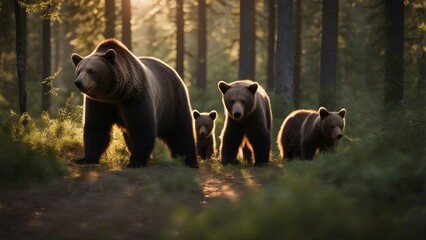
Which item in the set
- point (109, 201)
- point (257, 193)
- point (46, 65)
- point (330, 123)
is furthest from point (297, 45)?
point (257, 193)

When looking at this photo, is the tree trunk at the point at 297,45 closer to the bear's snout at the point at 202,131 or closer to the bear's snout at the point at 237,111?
the bear's snout at the point at 202,131

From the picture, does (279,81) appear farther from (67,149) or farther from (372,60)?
(372,60)

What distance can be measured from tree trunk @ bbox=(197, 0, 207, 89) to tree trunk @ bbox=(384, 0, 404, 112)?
9414mm

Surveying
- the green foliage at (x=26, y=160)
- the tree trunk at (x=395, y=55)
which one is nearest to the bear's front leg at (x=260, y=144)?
the green foliage at (x=26, y=160)

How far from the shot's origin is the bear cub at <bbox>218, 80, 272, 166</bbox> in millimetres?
9367

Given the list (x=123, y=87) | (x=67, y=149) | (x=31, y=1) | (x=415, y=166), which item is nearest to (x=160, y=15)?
(x=31, y=1)

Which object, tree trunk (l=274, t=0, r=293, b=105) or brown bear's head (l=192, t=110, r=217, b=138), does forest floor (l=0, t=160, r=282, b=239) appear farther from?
tree trunk (l=274, t=0, r=293, b=105)

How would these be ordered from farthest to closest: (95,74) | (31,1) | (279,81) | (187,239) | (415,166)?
(279,81), (31,1), (95,74), (415,166), (187,239)

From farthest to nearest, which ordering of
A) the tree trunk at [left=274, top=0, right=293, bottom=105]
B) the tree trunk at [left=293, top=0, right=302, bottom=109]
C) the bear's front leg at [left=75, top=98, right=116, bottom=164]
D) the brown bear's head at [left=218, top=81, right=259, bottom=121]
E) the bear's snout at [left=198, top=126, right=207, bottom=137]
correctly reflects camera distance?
the tree trunk at [left=293, top=0, right=302, bottom=109] < the tree trunk at [left=274, top=0, right=293, bottom=105] < the bear's snout at [left=198, top=126, right=207, bottom=137] < the brown bear's head at [left=218, top=81, right=259, bottom=121] < the bear's front leg at [left=75, top=98, right=116, bottom=164]

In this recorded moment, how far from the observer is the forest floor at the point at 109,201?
15.1 ft

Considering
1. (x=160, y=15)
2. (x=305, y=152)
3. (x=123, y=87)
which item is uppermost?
(x=160, y=15)

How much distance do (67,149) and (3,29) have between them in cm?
1108

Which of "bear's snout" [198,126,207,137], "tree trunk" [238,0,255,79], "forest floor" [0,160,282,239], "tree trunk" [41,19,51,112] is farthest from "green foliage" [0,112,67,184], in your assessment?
"tree trunk" [41,19,51,112]

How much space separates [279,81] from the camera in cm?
1514
